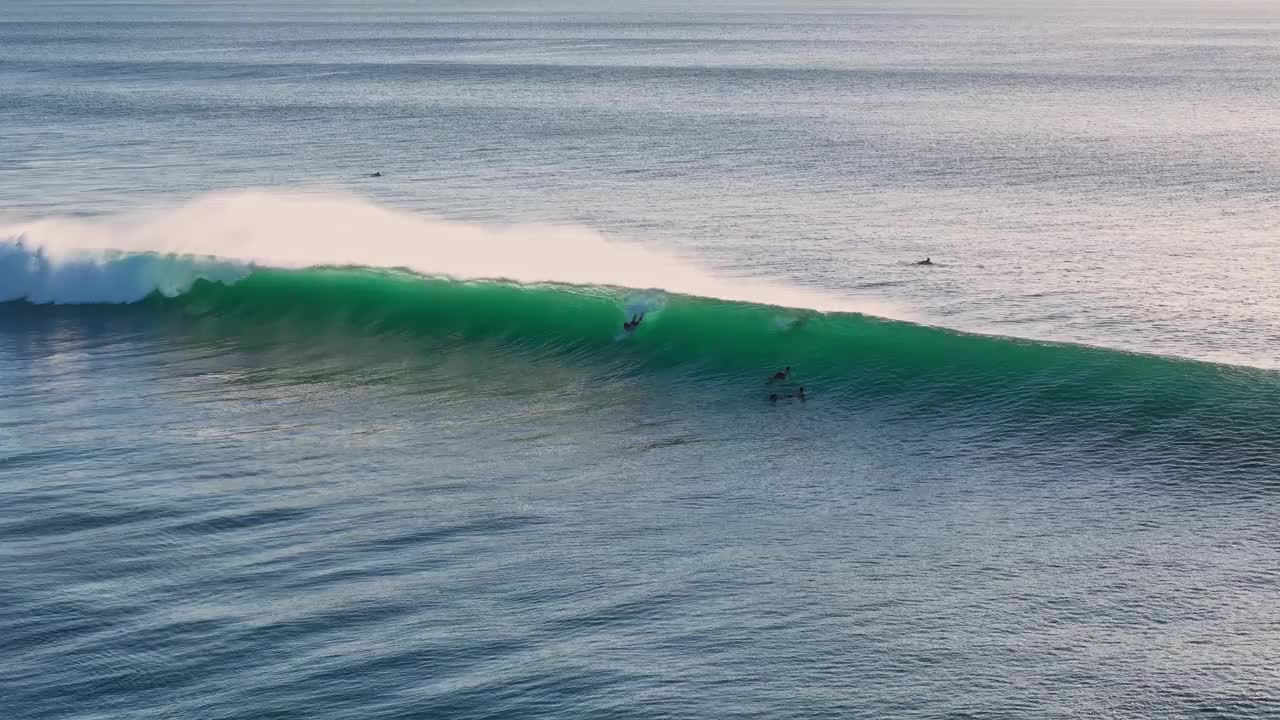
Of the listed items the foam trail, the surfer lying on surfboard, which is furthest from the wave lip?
the surfer lying on surfboard

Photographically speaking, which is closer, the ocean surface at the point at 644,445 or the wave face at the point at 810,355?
the ocean surface at the point at 644,445

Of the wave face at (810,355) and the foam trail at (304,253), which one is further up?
the foam trail at (304,253)

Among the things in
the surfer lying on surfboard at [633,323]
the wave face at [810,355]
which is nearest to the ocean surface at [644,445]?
the wave face at [810,355]

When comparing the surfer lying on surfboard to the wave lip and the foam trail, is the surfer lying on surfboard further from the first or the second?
the wave lip

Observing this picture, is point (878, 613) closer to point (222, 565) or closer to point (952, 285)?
point (222, 565)

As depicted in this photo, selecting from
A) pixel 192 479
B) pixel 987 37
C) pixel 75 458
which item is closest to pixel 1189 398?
pixel 192 479

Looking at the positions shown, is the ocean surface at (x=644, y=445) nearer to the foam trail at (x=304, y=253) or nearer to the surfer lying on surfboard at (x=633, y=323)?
the foam trail at (x=304, y=253)
